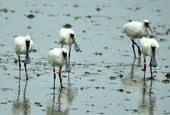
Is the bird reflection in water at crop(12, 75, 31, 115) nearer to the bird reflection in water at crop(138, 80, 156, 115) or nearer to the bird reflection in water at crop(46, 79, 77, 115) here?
the bird reflection in water at crop(46, 79, 77, 115)

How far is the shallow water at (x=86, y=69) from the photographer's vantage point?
13055 mm

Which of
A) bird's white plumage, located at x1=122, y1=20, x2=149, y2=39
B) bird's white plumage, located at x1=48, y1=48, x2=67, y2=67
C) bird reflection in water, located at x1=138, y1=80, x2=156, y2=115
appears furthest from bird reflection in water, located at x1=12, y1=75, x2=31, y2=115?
bird's white plumage, located at x1=122, y1=20, x2=149, y2=39

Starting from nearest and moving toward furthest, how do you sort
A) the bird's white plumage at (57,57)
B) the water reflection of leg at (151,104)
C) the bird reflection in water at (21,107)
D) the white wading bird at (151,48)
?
1. the bird reflection in water at (21,107)
2. the water reflection of leg at (151,104)
3. the bird's white plumage at (57,57)
4. the white wading bird at (151,48)

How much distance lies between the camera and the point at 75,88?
14.8 m

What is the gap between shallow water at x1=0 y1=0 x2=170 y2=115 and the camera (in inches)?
514

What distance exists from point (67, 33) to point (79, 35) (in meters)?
4.97

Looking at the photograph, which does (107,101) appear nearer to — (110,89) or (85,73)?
(110,89)

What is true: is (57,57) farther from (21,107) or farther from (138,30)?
(138,30)

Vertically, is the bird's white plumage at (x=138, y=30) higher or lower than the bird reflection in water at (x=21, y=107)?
higher

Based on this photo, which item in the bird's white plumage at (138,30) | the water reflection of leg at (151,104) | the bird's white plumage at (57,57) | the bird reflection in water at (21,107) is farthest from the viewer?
the bird's white plumage at (138,30)

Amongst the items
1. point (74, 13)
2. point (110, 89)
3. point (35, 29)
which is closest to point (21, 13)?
point (74, 13)

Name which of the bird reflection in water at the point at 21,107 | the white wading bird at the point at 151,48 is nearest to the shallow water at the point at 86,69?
the bird reflection in water at the point at 21,107

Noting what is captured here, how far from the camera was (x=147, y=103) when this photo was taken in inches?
530

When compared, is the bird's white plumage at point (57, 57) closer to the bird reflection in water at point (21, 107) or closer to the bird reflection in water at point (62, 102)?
the bird reflection in water at point (62, 102)
